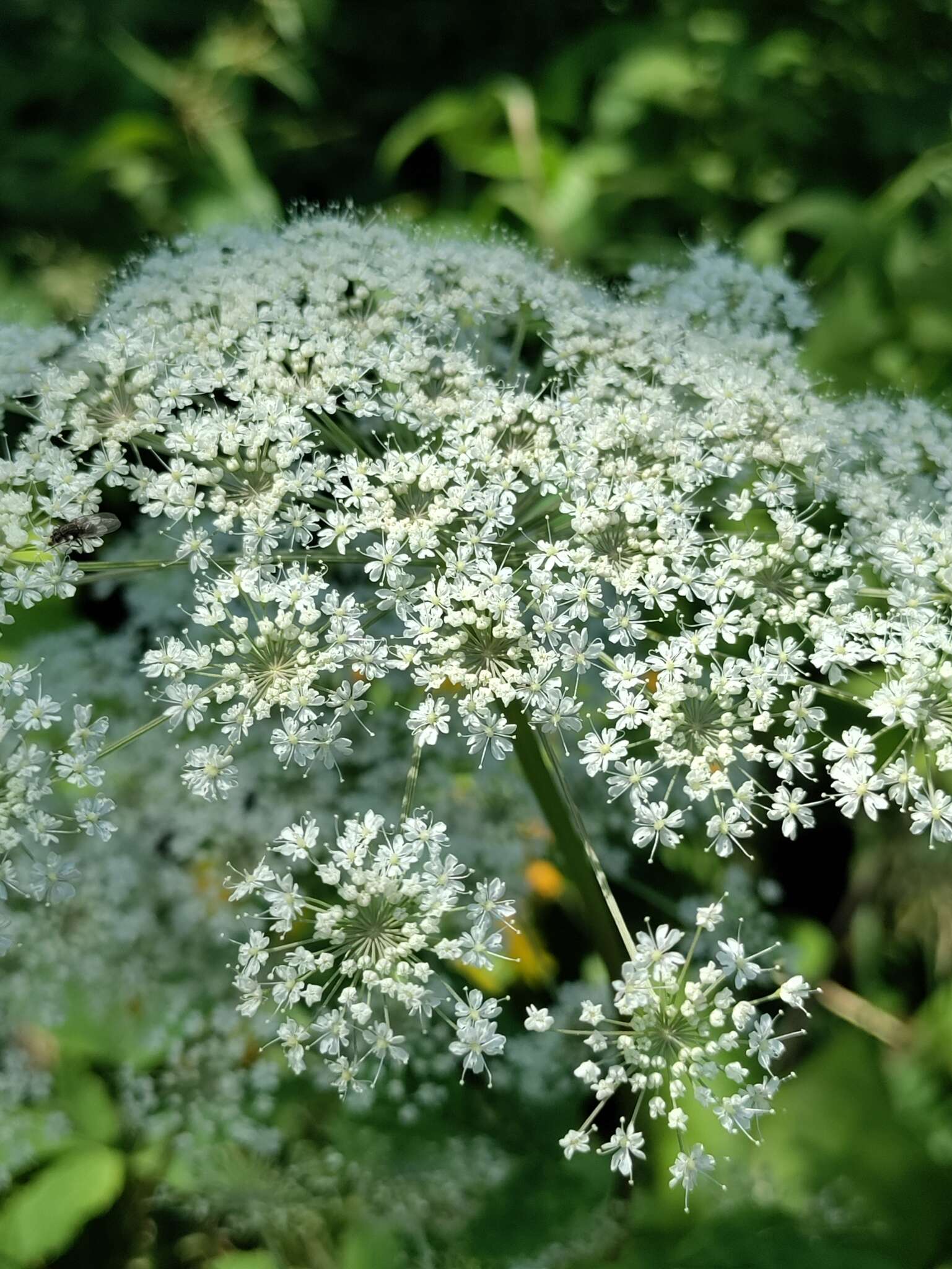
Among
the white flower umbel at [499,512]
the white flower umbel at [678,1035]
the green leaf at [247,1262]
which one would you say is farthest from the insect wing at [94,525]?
the green leaf at [247,1262]

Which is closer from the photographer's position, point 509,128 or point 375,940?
point 375,940

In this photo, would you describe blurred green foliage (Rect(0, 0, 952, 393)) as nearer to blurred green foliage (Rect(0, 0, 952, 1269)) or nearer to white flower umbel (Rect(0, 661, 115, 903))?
blurred green foliage (Rect(0, 0, 952, 1269))

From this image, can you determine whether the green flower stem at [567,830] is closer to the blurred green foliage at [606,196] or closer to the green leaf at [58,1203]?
the blurred green foliage at [606,196]

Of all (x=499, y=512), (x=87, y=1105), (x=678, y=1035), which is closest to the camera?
(x=678, y=1035)

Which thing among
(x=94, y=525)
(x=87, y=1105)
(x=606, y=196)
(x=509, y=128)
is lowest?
(x=87, y=1105)

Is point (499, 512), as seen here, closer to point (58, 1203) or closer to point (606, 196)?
point (58, 1203)

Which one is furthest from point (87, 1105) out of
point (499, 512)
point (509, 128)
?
point (509, 128)

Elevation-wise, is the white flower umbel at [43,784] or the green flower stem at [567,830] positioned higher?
the white flower umbel at [43,784]
